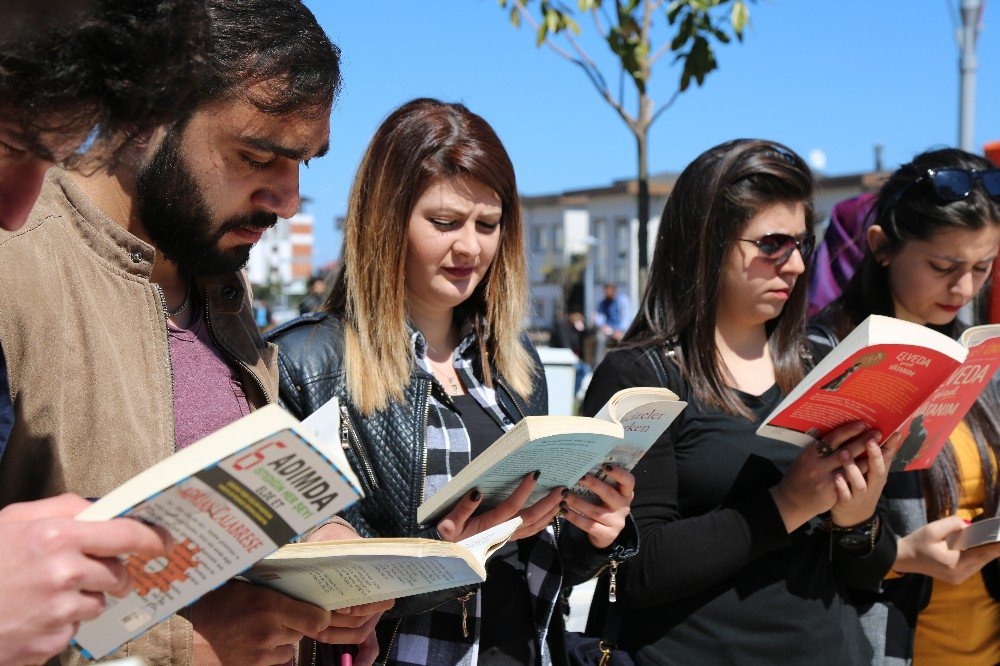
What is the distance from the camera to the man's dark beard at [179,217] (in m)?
1.91

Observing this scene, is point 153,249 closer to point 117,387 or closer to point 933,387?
point 117,387

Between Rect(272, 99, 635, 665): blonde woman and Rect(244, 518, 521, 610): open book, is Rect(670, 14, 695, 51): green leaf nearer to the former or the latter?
Rect(272, 99, 635, 665): blonde woman

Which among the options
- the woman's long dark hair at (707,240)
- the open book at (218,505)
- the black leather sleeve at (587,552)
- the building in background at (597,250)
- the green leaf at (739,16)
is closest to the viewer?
the open book at (218,505)

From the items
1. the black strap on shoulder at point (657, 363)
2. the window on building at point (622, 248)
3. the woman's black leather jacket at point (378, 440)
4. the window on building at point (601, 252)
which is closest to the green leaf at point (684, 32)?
the black strap on shoulder at point (657, 363)

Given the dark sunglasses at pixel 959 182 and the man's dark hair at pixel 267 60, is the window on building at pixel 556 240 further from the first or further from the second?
the man's dark hair at pixel 267 60

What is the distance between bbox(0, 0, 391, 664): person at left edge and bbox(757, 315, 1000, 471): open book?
3.46ft

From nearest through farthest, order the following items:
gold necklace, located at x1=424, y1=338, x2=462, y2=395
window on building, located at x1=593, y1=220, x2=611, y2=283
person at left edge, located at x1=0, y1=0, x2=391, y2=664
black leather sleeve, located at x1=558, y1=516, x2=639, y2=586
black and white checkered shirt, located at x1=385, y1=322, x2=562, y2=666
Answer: person at left edge, located at x1=0, y1=0, x2=391, y2=664
black and white checkered shirt, located at x1=385, y1=322, x2=562, y2=666
black leather sleeve, located at x1=558, y1=516, x2=639, y2=586
gold necklace, located at x1=424, y1=338, x2=462, y2=395
window on building, located at x1=593, y1=220, x2=611, y2=283

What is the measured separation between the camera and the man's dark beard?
1.91 m

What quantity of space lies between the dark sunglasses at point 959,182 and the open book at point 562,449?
1405 mm

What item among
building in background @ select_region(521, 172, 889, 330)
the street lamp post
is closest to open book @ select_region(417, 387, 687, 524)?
the street lamp post

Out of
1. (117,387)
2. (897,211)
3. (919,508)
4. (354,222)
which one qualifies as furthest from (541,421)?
(897,211)

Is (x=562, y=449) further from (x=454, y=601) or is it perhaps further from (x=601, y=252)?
(x=601, y=252)

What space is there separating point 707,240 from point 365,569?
159cm

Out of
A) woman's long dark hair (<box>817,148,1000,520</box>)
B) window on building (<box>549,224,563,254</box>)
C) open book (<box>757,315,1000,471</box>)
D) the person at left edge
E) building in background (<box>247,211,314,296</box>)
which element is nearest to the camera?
the person at left edge
